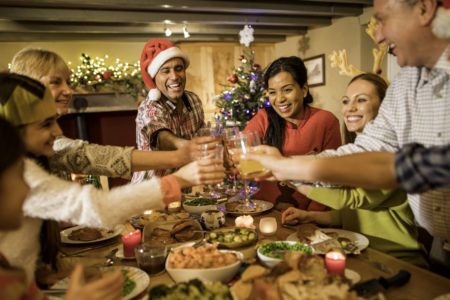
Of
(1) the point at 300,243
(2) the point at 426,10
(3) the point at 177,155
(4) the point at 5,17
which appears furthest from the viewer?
(4) the point at 5,17

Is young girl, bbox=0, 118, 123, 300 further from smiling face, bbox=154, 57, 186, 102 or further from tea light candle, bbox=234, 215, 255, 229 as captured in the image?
smiling face, bbox=154, 57, 186, 102

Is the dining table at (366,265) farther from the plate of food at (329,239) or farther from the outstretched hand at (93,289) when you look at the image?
the outstretched hand at (93,289)

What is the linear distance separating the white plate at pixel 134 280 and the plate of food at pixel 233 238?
0.33 meters

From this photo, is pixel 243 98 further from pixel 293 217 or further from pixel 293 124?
pixel 293 217

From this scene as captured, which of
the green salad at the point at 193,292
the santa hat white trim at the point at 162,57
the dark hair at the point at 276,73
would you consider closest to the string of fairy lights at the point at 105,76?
the santa hat white trim at the point at 162,57

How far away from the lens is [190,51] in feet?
24.9

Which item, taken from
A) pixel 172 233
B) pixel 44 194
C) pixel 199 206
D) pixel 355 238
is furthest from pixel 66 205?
pixel 355 238

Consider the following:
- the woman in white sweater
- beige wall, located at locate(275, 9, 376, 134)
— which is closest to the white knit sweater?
Result: the woman in white sweater

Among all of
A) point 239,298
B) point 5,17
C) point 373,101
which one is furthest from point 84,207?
point 5,17

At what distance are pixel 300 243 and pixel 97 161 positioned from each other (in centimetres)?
108

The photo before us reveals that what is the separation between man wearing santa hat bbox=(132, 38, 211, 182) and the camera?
2615 mm

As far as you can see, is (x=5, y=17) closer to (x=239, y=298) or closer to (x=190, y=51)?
(x=190, y=51)

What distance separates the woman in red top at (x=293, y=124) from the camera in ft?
8.70

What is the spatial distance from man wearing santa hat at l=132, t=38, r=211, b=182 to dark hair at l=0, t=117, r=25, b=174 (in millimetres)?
1442
